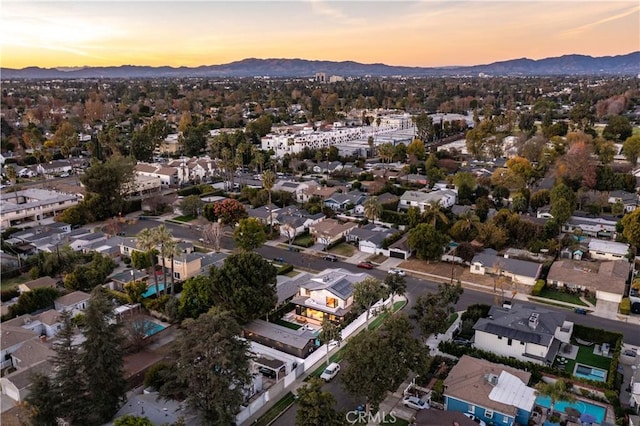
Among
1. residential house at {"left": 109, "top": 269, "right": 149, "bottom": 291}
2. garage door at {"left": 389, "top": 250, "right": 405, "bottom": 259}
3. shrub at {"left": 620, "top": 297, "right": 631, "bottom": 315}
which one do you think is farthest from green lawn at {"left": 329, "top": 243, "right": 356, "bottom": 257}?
shrub at {"left": 620, "top": 297, "right": 631, "bottom": 315}

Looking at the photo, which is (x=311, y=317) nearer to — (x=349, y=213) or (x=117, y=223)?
(x=349, y=213)

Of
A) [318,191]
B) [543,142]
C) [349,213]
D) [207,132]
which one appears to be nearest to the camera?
[349,213]

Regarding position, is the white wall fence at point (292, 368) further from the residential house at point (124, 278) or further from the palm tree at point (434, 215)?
the palm tree at point (434, 215)

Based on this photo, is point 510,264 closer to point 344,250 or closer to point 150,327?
point 344,250

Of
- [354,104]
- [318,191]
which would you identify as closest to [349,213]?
[318,191]

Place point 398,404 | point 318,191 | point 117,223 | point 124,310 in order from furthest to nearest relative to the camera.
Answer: point 318,191 → point 117,223 → point 124,310 → point 398,404

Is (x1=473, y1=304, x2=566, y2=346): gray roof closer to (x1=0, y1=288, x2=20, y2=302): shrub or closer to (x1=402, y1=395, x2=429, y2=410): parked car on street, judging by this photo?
(x1=402, y1=395, x2=429, y2=410): parked car on street

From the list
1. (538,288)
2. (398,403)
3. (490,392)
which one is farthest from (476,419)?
(538,288)
